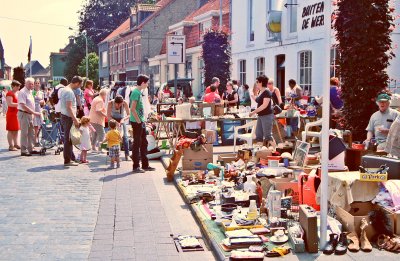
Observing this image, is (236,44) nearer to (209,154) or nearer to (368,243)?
(209,154)

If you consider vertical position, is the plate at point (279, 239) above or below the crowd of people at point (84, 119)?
below

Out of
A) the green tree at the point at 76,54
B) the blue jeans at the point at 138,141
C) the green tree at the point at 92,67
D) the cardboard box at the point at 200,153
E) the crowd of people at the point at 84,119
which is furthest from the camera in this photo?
the green tree at the point at 76,54

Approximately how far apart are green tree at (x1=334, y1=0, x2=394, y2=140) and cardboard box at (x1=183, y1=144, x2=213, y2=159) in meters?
3.19

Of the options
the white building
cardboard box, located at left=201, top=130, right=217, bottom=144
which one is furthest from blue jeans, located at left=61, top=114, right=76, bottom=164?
the white building

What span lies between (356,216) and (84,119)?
7.99 m

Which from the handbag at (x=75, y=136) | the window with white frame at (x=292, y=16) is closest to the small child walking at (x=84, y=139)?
the handbag at (x=75, y=136)

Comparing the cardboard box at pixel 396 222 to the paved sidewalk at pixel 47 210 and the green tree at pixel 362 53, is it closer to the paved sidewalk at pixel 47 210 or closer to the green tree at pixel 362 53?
the paved sidewalk at pixel 47 210

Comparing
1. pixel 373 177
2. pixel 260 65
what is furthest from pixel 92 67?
pixel 373 177

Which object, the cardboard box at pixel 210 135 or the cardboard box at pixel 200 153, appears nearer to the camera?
the cardboard box at pixel 200 153

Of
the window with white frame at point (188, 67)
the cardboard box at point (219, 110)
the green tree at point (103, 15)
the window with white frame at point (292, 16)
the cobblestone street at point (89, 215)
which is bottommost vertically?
the cobblestone street at point (89, 215)

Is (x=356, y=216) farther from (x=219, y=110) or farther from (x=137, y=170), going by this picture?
(x=219, y=110)

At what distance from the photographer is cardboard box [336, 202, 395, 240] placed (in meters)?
5.99

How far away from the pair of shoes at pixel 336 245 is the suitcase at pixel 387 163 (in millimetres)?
1311

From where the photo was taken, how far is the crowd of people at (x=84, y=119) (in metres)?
10.8
